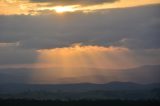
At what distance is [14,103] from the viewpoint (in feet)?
219

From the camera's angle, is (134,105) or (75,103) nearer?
(134,105)

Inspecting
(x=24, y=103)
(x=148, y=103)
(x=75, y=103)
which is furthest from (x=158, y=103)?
(x=24, y=103)

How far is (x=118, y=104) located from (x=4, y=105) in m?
13.1

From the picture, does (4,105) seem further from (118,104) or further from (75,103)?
(118,104)

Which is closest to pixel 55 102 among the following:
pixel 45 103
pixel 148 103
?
pixel 45 103

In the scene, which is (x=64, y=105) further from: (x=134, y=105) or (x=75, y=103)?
(x=134, y=105)

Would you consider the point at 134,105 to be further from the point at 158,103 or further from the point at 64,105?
the point at 64,105

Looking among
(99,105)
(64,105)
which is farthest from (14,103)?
(99,105)

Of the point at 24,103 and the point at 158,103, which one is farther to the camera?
the point at 24,103

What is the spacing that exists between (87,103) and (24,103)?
7.50 m

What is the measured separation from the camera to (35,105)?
64.4 m

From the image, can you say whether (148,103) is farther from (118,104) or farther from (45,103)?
(45,103)

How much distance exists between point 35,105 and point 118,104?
9612 millimetres

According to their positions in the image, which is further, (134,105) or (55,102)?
(55,102)
